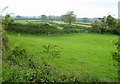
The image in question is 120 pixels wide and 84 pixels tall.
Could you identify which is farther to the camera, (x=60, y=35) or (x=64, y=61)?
(x=60, y=35)

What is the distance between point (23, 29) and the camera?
80.2 ft

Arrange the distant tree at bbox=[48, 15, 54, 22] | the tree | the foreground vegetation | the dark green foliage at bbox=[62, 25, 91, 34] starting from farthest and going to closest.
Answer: the tree
the distant tree at bbox=[48, 15, 54, 22]
the dark green foliage at bbox=[62, 25, 91, 34]
the foreground vegetation

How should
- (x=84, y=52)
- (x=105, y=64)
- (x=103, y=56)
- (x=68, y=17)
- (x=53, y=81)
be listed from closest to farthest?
(x=53, y=81) → (x=105, y=64) → (x=103, y=56) → (x=84, y=52) → (x=68, y=17)

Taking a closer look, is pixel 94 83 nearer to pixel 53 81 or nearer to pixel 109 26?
pixel 53 81

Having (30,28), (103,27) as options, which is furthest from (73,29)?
(30,28)

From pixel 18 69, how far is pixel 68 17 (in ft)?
104

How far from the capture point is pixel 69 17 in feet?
126

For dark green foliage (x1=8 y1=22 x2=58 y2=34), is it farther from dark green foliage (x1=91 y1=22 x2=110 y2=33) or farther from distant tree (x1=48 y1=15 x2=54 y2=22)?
distant tree (x1=48 y1=15 x2=54 y2=22)

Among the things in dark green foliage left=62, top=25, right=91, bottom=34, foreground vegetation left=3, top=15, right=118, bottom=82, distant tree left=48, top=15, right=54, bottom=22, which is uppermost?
distant tree left=48, top=15, right=54, bottom=22

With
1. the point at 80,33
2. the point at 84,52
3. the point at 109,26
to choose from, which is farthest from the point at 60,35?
the point at 84,52

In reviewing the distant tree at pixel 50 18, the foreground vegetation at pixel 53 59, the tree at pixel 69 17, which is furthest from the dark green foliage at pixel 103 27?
the distant tree at pixel 50 18

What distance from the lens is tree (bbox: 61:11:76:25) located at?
1504 inches

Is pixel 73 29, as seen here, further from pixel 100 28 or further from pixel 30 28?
pixel 30 28

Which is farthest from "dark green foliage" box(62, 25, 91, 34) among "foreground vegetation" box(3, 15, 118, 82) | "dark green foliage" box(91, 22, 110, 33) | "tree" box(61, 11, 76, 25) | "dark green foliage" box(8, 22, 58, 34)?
"tree" box(61, 11, 76, 25)
